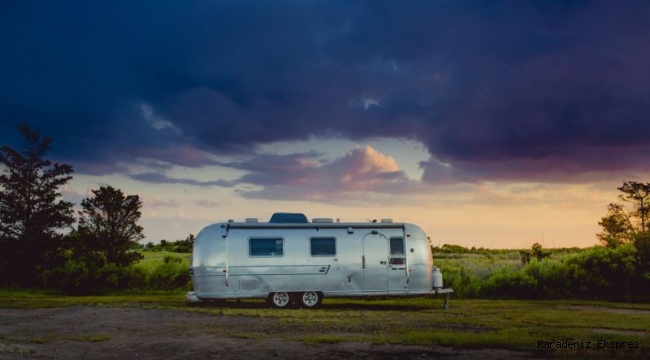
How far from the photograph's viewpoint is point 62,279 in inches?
1117

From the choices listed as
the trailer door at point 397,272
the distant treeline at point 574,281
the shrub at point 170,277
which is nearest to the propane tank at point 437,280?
the trailer door at point 397,272

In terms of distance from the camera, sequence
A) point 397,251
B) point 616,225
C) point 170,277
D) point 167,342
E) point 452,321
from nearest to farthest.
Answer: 1. point 167,342
2. point 452,321
3. point 397,251
4. point 170,277
5. point 616,225

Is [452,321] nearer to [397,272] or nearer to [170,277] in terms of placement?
[397,272]

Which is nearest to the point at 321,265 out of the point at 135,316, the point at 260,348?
the point at 135,316

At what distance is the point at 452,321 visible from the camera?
1747cm

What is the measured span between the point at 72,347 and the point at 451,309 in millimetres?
12105

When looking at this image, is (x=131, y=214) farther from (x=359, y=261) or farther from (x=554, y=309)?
(x=554, y=309)

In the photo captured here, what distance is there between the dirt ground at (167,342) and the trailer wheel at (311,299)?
3840mm

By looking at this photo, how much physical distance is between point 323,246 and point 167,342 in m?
9.11

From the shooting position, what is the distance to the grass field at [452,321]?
13375 mm

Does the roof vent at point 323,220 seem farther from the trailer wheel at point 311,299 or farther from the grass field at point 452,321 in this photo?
the grass field at point 452,321

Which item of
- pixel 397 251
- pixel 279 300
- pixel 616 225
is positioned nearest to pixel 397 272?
pixel 397 251

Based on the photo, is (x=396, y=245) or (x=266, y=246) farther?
(x=396, y=245)

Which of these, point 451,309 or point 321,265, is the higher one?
point 321,265
